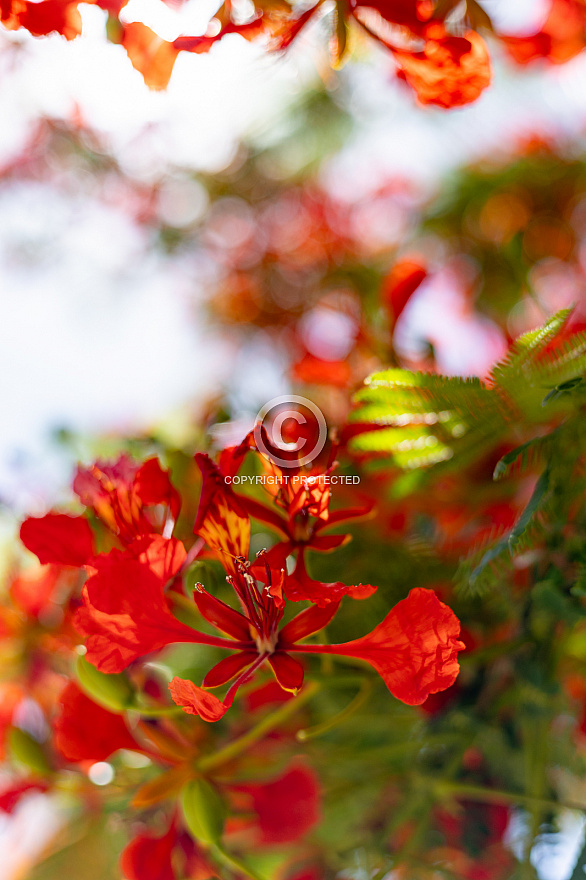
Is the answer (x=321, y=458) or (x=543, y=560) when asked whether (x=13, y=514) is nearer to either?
(x=321, y=458)

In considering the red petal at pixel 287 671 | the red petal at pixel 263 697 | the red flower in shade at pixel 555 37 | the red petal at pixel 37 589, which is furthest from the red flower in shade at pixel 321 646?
the red flower in shade at pixel 555 37

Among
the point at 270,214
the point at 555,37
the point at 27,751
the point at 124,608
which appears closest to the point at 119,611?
the point at 124,608

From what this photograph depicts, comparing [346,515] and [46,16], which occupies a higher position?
[46,16]

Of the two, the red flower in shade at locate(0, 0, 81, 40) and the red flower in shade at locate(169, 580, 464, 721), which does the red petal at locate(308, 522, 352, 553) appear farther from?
the red flower in shade at locate(0, 0, 81, 40)

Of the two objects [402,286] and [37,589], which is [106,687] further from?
[402,286]

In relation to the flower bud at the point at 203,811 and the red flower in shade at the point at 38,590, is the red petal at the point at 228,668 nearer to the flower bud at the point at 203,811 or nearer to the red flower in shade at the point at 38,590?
the flower bud at the point at 203,811

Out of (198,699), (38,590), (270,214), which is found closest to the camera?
(198,699)
